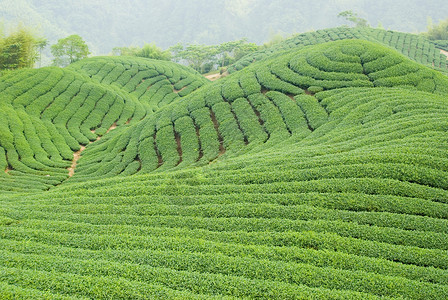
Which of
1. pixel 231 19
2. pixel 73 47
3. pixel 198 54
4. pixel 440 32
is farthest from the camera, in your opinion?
pixel 231 19

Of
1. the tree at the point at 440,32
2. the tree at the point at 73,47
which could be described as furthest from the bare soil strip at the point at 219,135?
the tree at the point at 440,32

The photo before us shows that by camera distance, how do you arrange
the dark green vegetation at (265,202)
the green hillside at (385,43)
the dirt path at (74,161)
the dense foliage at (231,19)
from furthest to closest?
the dense foliage at (231,19), the green hillside at (385,43), the dirt path at (74,161), the dark green vegetation at (265,202)

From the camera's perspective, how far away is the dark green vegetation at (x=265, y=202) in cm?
742

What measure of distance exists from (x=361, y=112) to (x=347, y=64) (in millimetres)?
7774

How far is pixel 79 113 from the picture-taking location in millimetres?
32656

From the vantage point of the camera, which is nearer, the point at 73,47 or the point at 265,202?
the point at 265,202

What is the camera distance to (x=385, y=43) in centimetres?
5509

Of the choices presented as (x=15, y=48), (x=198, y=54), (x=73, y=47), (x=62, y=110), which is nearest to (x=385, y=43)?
(x=198, y=54)

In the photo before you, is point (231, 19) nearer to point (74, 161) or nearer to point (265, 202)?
point (74, 161)

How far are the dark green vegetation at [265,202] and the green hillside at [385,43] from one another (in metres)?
33.6

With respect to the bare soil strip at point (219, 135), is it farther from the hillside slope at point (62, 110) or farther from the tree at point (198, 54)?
the tree at point (198, 54)

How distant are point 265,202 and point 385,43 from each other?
2276 inches

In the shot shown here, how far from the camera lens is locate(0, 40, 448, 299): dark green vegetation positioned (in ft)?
24.4

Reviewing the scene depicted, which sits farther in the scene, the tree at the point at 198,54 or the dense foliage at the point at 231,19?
the dense foliage at the point at 231,19
